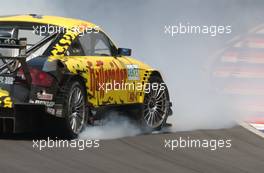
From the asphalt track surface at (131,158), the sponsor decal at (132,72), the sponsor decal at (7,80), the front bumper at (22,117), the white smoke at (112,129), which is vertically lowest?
the asphalt track surface at (131,158)

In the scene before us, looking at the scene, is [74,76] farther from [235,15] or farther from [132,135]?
[235,15]

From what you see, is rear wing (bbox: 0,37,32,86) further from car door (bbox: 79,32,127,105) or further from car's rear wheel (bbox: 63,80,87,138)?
car door (bbox: 79,32,127,105)

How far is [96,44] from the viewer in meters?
12.4

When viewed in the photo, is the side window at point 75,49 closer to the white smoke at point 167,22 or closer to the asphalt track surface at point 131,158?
the asphalt track surface at point 131,158

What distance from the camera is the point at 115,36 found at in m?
19.8

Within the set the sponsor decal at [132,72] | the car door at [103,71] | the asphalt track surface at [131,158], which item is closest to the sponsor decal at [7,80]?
the asphalt track surface at [131,158]

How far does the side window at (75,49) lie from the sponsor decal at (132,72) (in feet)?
3.21

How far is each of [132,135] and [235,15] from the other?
7763mm

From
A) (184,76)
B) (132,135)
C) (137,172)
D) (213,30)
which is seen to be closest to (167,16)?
(213,30)

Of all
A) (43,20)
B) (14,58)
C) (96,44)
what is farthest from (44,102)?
(96,44)

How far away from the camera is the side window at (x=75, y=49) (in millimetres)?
11680

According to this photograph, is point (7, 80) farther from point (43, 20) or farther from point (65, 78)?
point (43, 20)

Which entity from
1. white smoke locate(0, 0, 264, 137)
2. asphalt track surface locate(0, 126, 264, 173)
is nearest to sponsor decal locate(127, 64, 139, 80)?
asphalt track surface locate(0, 126, 264, 173)

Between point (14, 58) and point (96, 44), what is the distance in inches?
69.1
